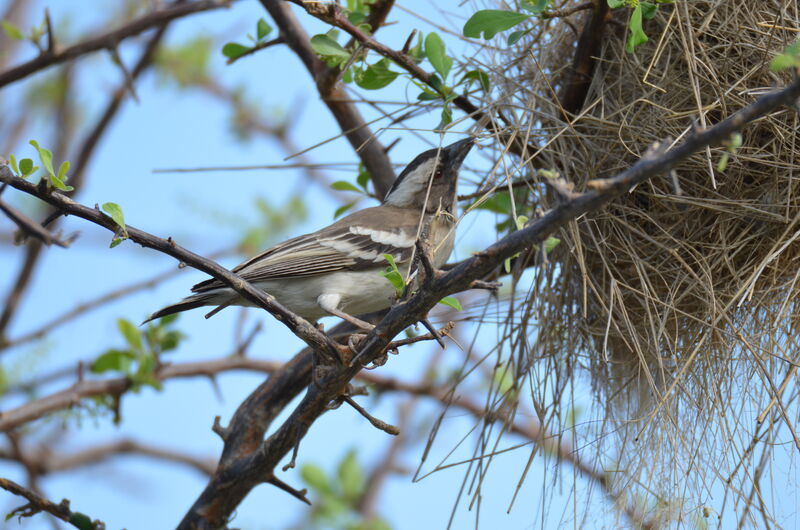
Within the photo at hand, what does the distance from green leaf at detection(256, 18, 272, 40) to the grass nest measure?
87 cm

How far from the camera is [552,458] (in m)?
2.42

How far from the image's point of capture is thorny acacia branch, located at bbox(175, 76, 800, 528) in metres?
1.40

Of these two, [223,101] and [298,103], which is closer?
[298,103]

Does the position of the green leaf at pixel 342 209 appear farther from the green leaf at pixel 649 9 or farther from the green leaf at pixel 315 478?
the green leaf at pixel 649 9

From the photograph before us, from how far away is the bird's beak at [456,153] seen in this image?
3.39 meters

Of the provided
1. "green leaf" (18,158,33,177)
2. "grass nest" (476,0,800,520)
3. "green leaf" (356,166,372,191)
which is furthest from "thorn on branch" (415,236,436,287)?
"green leaf" (356,166,372,191)

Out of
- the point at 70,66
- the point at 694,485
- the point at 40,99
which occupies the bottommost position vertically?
the point at 694,485

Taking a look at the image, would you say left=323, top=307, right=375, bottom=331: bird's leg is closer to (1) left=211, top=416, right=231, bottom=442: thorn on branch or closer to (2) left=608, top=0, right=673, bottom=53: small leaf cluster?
(1) left=211, top=416, right=231, bottom=442: thorn on branch

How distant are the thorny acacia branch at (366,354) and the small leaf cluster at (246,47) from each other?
1155mm

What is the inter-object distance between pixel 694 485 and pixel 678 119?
3.54ft

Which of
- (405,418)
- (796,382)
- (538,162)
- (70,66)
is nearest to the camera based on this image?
(796,382)

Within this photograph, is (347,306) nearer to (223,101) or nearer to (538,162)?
(538,162)

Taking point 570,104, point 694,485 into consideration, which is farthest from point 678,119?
point 694,485

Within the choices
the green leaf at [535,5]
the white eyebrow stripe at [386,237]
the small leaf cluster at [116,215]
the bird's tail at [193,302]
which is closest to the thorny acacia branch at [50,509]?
the bird's tail at [193,302]
